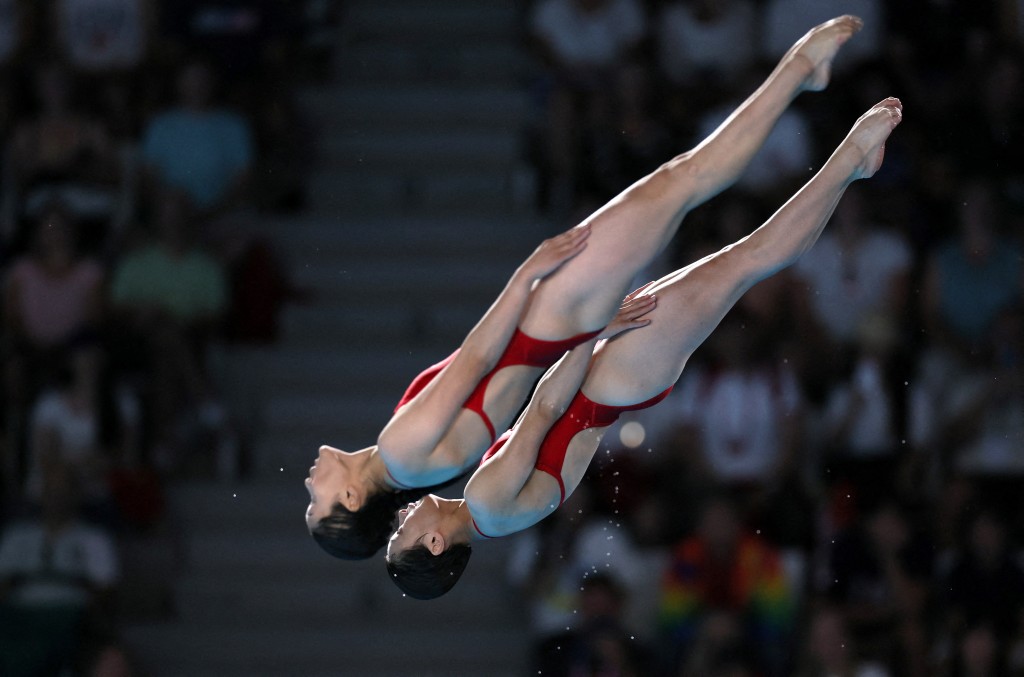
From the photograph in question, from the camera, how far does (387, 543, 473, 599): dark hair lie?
13.7 feet

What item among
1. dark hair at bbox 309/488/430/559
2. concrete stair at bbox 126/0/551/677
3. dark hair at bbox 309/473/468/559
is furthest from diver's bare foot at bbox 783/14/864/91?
concrete stair at bbox 126/0/551/677

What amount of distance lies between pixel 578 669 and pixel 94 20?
4.16m

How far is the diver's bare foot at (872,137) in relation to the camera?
14.3 feet

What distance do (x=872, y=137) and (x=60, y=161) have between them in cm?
432

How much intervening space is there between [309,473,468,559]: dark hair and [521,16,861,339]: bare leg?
563 mm

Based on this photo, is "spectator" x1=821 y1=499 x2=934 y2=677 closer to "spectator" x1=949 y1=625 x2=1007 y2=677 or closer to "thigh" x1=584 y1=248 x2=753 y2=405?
"spectator" x1=949 y1=625 x2=1007 y2=677

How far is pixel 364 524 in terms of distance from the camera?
4.22 m

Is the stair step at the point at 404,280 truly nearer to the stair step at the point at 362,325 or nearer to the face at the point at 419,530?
the stair step at the point at 362,325

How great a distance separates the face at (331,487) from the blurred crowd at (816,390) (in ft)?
6.71

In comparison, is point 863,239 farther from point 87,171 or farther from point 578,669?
point 87,171

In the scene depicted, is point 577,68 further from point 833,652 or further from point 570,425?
point 570,425

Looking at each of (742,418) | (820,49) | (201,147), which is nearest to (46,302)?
(201,147)

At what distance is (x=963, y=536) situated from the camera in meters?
6.26

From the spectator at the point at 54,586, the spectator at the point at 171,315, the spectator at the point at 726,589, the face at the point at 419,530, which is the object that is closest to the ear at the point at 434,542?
the face at the point at 419,530
